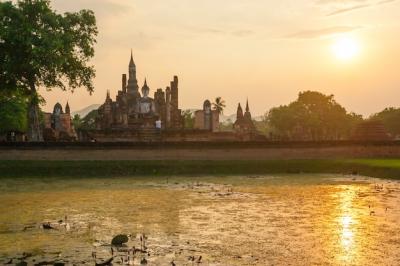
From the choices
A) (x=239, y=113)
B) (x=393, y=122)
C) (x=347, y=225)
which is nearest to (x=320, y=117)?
(x=393, y=122)

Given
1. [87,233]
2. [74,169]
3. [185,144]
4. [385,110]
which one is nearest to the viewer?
[87,233]

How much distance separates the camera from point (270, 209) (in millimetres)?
14719

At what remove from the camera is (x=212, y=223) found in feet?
41.0

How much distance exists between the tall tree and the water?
1461 cm

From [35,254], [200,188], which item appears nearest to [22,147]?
[200,188]

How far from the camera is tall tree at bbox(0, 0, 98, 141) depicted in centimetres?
3394

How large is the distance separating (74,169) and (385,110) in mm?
74435

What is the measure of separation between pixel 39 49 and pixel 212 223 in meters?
23.9

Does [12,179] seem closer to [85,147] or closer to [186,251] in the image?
[85,147]

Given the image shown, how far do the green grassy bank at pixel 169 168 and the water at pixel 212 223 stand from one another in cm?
756

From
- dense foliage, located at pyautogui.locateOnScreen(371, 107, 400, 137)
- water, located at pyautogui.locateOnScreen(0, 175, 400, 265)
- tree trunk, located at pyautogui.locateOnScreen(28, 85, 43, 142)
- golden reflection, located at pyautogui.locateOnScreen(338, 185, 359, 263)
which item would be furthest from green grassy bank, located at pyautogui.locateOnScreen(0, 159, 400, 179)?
dense foliage, located at pyautogui.locateOnScreen(371, 107, 400, 137)

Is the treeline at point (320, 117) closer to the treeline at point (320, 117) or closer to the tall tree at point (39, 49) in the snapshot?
the treeline at point (320, 117)

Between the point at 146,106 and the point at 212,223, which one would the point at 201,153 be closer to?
the point at 212,223

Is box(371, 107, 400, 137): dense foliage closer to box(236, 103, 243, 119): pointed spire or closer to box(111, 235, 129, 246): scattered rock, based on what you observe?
box(236, 103, 243, 119): pointed spire
